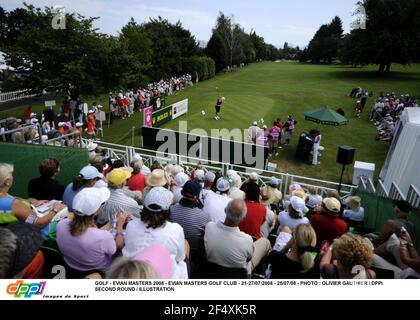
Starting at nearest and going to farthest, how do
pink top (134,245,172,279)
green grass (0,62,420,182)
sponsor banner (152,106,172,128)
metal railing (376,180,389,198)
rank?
pink top (134,245,172,279) < metal railing (376,180,389,198) < green grass (0,62,420,182) < sponsor banner (152,106,172,128)

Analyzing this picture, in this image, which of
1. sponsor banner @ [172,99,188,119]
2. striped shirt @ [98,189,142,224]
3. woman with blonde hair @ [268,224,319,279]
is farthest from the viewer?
sponsor banner @ [172,99,188,119]

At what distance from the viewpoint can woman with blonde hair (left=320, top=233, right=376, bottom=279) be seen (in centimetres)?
274

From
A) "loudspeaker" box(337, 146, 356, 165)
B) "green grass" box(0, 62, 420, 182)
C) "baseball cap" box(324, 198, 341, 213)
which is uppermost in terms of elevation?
"baseball cap" box(324, 198, 341, 213)

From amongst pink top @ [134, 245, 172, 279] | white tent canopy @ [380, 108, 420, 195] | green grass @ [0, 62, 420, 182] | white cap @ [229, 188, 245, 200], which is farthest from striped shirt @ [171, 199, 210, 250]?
green grass @ [0, 62, 420, 182]

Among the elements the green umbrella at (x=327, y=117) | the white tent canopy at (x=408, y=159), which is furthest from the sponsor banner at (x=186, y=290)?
the green umbrella at (x=327, y=117)

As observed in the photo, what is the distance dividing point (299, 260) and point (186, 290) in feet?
6.26

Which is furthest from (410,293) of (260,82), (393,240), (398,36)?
(398,36)

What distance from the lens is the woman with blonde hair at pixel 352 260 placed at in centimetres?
274

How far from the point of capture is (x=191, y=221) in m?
3.95

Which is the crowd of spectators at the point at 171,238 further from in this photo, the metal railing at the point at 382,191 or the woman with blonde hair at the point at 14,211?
the metal railing at the point at 382,191

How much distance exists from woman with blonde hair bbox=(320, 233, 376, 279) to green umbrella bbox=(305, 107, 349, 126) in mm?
12256

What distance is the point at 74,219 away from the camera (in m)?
3.13

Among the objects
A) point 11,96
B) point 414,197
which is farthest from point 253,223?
point 11,96

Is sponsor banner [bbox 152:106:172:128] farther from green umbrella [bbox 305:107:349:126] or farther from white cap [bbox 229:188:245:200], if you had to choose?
white cap [bbox 229:188:245:200]
